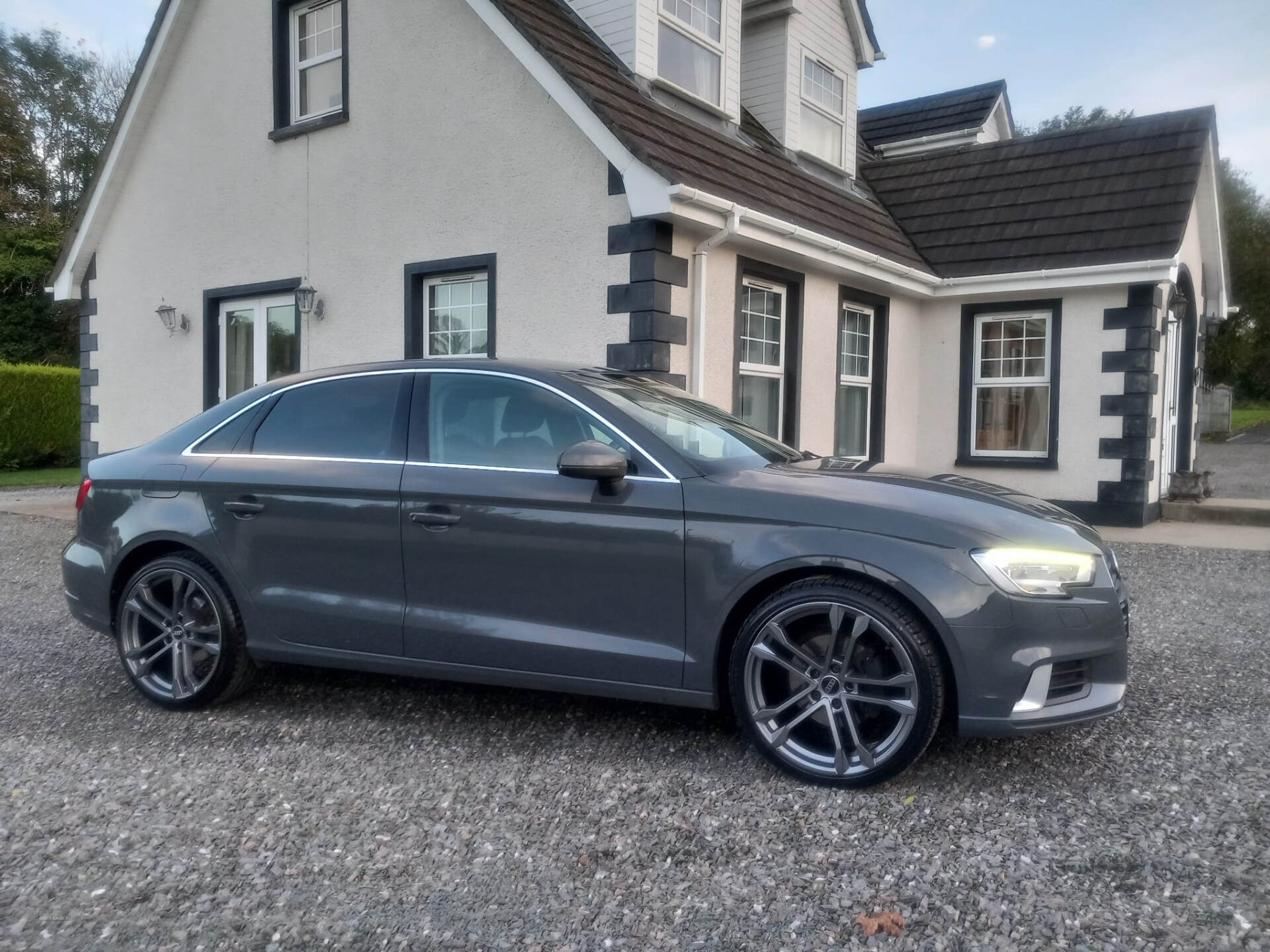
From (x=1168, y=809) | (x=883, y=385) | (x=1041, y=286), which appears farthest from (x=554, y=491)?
(x=1041, y=286)

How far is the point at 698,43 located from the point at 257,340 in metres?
5.50

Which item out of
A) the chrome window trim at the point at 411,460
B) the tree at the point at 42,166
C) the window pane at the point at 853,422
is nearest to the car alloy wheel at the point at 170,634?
the chrome window trim at the point at 411,460

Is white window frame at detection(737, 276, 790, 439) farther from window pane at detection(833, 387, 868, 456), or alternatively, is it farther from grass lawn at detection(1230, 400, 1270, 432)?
grass lawn at detection(1230, 400, 1270, 432)

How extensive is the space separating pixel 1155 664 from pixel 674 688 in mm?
2934

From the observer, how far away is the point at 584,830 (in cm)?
323

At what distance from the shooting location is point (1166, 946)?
2.51 meters

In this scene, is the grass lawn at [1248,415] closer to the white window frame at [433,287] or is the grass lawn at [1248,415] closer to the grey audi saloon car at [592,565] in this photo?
the white window frame at [433,287]

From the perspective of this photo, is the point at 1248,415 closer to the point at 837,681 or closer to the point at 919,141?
the point at 919,141

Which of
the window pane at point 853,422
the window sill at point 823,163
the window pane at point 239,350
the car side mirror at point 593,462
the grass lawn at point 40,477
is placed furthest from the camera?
the grass lawn at point 40,477

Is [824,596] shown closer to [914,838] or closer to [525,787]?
[914,838]

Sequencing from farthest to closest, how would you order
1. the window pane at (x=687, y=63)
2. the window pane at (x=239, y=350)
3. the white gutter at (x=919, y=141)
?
the white gutter at (x=919, y=141) → the window pane at (x=239, y=350) → the window pane at (x=687, y=63)

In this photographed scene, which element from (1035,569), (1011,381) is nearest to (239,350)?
(1011,381)

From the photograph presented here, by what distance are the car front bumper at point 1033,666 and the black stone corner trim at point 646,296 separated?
189 inches

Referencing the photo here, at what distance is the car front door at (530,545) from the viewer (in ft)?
12.3
